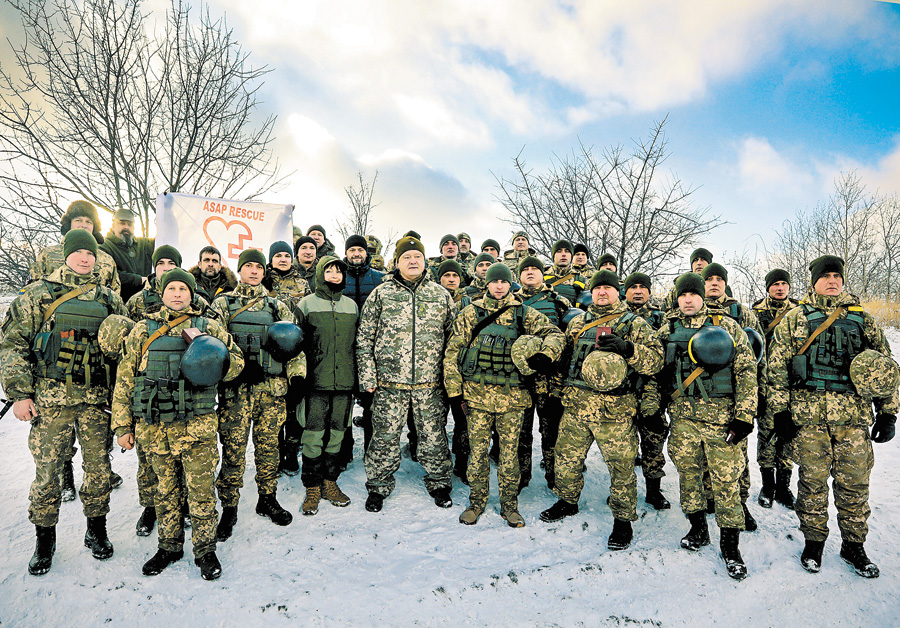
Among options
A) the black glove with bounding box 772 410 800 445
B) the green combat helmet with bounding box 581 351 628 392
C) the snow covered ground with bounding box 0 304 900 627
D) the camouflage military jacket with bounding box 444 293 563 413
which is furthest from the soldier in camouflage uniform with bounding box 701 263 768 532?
the camouflage military jacket with bounding box 444 293 563 413

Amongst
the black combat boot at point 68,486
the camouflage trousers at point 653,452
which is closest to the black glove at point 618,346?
the camouflage trousers at point 653,452

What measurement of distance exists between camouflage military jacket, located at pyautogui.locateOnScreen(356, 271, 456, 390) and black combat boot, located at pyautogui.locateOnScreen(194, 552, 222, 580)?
175cm

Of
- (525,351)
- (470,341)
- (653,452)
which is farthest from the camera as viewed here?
(653,452)

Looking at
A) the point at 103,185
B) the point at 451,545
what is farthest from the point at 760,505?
the point at 103,185

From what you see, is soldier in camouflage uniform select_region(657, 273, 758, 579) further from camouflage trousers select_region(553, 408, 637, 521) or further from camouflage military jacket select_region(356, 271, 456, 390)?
camouflage military jacket select_region(356, 271, 456, 390)

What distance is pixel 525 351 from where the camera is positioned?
3637 millimetres

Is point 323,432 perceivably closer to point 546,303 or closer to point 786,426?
point 546,303

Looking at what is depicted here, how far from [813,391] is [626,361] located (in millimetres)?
1630

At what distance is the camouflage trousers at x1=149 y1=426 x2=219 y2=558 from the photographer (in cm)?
305

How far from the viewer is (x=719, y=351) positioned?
10.5ft

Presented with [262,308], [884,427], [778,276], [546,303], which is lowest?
[884,427]

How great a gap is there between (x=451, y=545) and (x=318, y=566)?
1.13 m

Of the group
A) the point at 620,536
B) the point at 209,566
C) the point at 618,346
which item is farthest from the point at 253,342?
the point at 620,536

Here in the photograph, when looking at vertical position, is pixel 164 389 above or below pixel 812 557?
above
